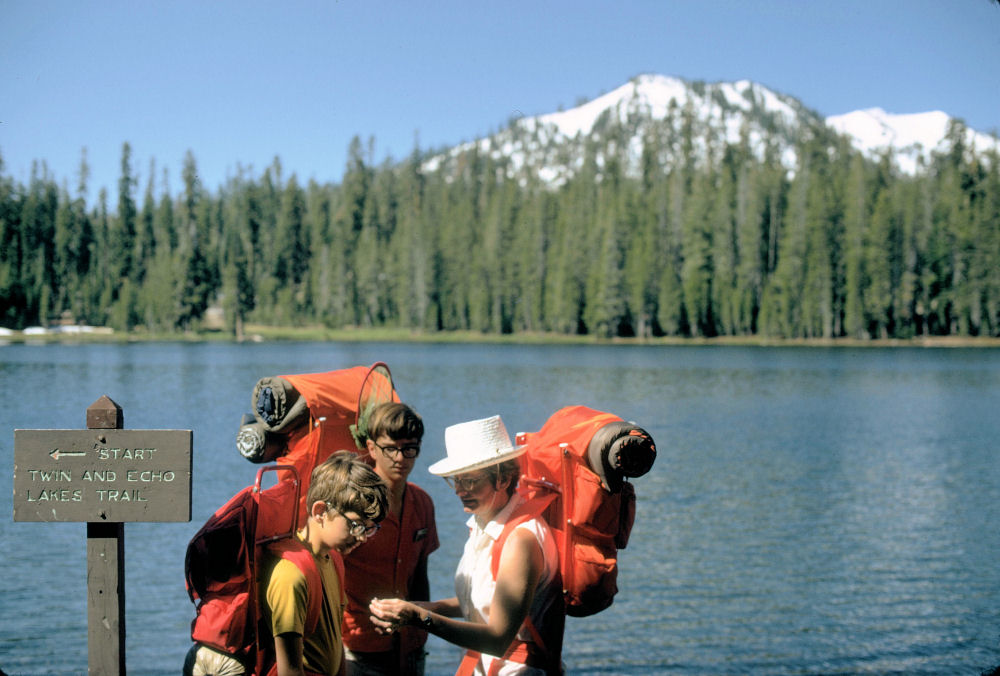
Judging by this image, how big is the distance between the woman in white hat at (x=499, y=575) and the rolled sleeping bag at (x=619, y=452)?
0.30m

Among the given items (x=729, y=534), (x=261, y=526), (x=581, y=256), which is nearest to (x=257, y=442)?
(x=261, y=526)

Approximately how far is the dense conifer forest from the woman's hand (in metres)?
74.5

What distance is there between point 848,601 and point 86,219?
94.8m

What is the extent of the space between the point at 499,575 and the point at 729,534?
13.7m

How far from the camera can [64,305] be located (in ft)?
287

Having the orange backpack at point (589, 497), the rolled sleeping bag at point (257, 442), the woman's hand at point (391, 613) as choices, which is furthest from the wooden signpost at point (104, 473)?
the orange backpack at point (589, 497)

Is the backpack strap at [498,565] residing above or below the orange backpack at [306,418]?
below

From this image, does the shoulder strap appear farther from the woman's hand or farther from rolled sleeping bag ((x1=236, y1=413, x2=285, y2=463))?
rolled sleeping bag ((x1=236, y1=413, x2=285, y2=463))

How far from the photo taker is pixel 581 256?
93.2 meters

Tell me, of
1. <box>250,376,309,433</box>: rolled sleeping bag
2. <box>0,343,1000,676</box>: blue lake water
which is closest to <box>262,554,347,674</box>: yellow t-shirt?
<box>250,376,309,433</box>: rolled sleeping bag

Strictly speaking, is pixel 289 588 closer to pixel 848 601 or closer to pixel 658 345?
pixel 848 601

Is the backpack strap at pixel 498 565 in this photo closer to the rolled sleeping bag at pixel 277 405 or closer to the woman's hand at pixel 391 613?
the woman's hand at pixel 391 613

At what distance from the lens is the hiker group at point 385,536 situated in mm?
3213

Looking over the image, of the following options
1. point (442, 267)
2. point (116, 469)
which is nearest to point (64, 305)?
point (442, 267)
